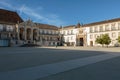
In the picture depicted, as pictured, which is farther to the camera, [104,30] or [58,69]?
[104,30]

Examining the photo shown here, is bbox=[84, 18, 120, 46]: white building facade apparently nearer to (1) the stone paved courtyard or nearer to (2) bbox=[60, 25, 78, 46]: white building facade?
(2) bbox=[60, 25, 78, 46]: white building facade

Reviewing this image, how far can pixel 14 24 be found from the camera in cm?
5272

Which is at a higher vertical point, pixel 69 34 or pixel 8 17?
pixel 8 17

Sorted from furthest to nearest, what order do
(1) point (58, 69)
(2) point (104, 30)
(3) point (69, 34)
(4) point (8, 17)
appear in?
(3) point (69, 34), (2) point (104, 30), (4) point (8, 17), (1) point (58, 69)

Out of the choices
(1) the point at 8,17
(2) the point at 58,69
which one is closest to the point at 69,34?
(1) the point at 8,17

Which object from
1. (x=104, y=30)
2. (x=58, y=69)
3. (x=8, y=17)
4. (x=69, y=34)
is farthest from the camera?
(x=69, y=34)

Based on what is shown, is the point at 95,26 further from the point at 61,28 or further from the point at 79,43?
the point at 61,28

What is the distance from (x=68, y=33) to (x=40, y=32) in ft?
44.9

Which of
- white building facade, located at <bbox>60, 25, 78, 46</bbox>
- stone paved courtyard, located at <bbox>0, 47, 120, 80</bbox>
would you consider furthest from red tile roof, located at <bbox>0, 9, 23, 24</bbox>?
stone paved courtyard, located at <bbox>0, 47, 120, 80</bbox>

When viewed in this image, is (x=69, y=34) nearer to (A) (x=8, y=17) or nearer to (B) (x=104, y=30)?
(B) (x=104, y=30)

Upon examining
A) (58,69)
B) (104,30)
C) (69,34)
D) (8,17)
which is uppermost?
(8,17)

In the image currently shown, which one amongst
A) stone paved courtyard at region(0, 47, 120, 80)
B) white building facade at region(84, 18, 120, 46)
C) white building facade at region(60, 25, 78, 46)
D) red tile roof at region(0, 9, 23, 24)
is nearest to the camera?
stone paved courtyard at region(0, 47, 120, 80)

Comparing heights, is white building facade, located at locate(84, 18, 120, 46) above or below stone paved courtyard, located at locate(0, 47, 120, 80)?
above

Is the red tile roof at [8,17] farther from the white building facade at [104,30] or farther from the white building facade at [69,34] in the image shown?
the white building facade at [104,30]
